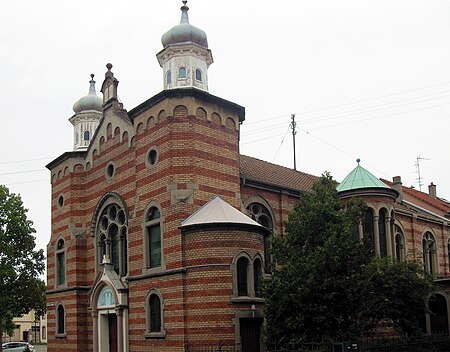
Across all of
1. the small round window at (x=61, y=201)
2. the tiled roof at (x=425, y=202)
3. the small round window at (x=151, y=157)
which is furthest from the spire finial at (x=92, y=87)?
the tiled roof at (x=425, y=202)

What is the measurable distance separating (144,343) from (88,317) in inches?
237

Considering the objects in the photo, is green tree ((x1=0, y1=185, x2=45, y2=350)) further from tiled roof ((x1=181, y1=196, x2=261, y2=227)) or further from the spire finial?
tiled roof ((x1=181, y1=196, x2=261, y2=227))

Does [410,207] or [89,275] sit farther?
[410,207]

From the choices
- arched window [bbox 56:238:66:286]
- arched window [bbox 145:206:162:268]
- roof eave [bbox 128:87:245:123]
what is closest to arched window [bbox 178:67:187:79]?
roof eave [bbox 128:87:245:123]

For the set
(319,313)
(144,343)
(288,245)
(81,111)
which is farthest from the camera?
(81,111)

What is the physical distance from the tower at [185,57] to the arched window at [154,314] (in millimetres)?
9031

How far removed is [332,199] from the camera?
69.0 feet

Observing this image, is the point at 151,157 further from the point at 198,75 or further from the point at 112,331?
the point at 112,331

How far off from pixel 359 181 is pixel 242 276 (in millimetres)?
10036

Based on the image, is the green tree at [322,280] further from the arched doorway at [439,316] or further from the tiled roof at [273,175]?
the arched doorway at [439,316]

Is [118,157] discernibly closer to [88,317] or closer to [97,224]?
[97,224]

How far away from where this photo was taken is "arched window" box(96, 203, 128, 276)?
28.3 metres

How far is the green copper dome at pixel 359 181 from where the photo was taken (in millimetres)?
30953

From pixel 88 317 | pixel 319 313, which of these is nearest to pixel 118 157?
pixel 88 317
